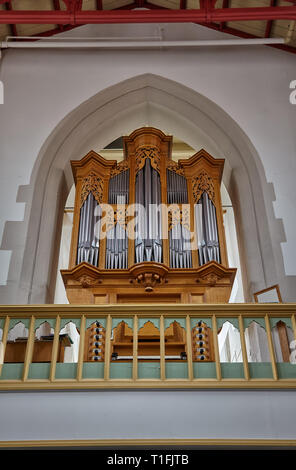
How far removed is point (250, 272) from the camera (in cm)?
766

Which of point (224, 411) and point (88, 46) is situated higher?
point (88, 46)

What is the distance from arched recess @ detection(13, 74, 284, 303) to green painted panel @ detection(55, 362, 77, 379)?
2612mm

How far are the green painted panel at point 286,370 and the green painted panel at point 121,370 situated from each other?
135cm

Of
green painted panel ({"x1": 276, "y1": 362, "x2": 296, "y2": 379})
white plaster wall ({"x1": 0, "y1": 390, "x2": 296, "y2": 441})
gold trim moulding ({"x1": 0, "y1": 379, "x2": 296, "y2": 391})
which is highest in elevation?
green painted panel ({"x1": 276, "y1": 362, "x2": 296, "y2": 379})

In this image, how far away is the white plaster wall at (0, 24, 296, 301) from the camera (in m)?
8.06

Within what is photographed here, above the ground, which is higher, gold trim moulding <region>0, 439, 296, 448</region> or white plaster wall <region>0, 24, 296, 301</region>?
Answer: white plaster wall <region>0, 24, 296, 301</region>

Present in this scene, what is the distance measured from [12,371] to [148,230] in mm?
3355

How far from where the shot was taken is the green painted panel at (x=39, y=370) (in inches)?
180

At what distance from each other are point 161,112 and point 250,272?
12.1 feet

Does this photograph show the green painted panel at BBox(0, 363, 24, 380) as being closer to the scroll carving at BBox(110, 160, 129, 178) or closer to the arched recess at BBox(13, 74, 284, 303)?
the arched recess at BBox(13, 74, 284, 303)

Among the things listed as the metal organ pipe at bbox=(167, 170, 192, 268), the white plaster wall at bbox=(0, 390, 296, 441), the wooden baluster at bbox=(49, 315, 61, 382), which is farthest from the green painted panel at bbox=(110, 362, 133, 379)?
the metal organ pipe at bbox=(167, 170, 192, 268)

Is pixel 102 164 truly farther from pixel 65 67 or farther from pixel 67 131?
pixel 65 67

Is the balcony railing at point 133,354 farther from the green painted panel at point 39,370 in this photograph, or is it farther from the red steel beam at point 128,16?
the red steel beam at point 128,16

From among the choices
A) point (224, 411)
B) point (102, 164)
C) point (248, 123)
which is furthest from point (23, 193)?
point (224, 411)
